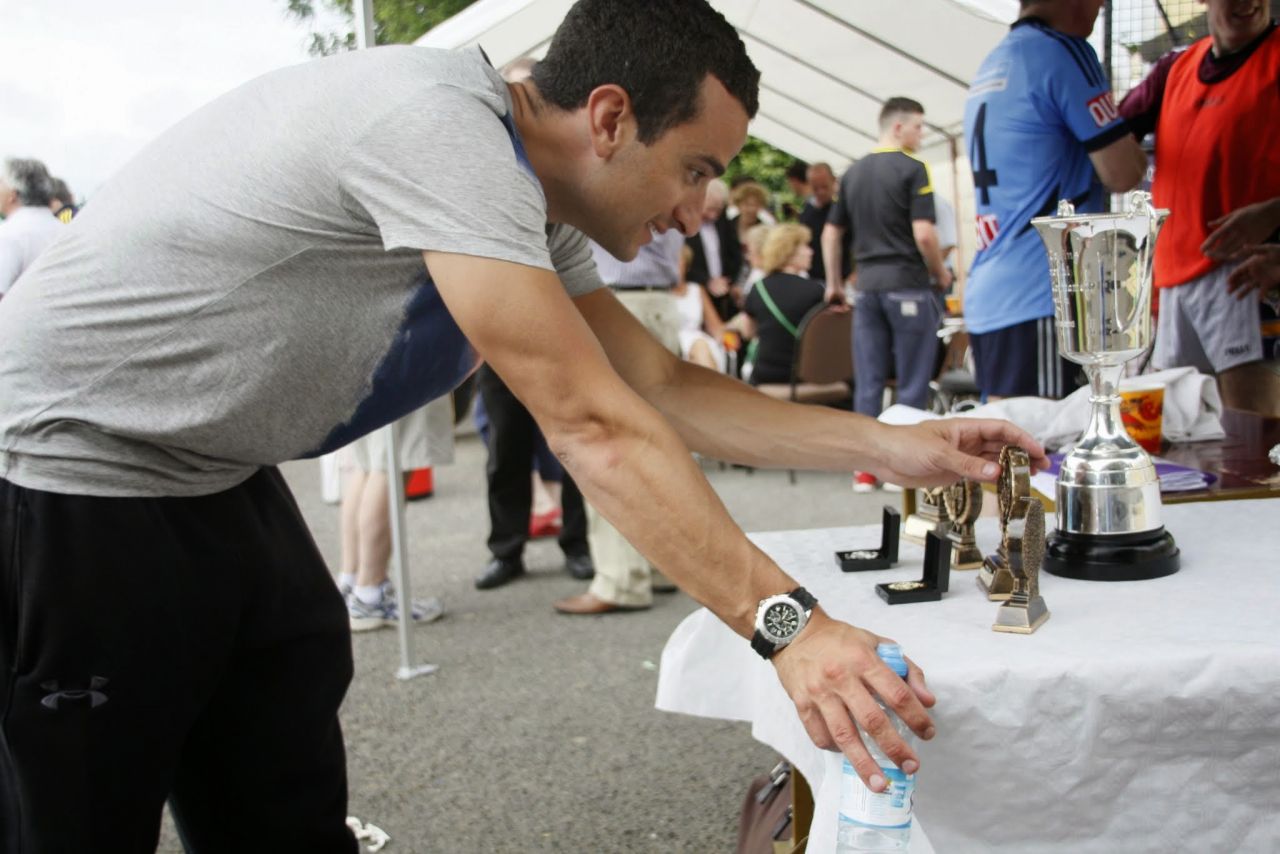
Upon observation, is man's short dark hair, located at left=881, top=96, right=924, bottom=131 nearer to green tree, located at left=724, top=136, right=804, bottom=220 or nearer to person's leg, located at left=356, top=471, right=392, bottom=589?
person's leg, located at left=356, top=471, right=392, bottom=589

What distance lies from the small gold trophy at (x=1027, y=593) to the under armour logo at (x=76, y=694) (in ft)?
3.29

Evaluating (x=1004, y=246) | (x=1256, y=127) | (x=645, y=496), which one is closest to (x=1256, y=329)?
(x=1256, y=127)

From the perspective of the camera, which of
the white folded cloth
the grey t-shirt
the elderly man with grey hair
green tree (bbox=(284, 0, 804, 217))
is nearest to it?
the grey t-shirt

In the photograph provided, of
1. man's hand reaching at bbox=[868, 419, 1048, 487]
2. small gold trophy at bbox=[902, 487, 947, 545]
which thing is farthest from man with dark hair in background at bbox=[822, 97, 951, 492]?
man's hand reaching at bbox=[868, 419, 1048, 487]

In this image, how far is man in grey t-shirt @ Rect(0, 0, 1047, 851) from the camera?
1124 mm

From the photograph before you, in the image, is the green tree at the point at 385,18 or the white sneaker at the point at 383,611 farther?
the white sneaker at the point at 383,611

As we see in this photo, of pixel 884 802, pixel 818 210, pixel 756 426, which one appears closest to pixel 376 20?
pixel 756 426

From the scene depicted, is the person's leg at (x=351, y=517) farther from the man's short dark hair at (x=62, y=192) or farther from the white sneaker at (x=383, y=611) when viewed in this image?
the man's short dark hair at (x=62, y=192)

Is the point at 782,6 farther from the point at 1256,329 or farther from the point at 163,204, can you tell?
the point at 163,204

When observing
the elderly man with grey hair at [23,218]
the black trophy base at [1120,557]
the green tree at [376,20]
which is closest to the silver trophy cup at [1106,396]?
the black trophy base at [1120,557]

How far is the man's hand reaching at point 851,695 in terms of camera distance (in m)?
1.00

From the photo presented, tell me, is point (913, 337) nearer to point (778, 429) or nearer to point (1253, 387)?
point (1253, 387)

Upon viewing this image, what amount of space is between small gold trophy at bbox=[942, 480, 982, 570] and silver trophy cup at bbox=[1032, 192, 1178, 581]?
9 cm

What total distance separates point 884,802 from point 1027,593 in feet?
1.09
